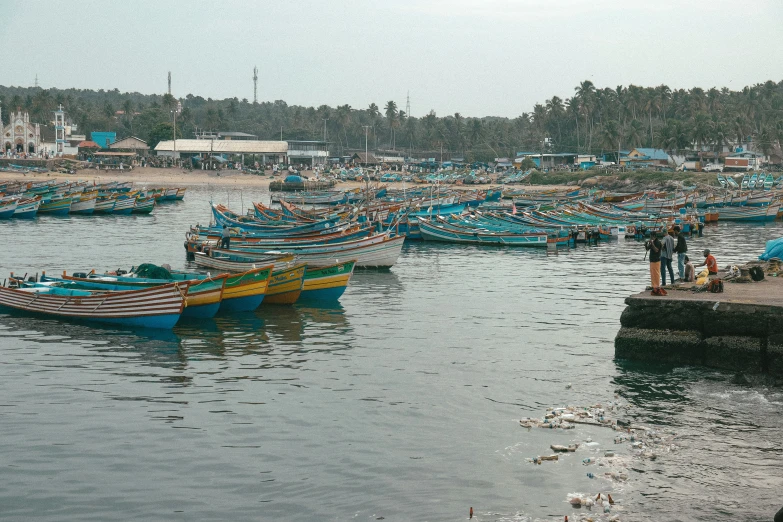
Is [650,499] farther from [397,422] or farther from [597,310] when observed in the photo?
[597,310]

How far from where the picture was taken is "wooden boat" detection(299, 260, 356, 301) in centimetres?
3412

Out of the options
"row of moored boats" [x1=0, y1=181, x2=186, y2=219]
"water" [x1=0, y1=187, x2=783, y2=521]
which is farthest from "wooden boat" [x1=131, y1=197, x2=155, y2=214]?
"water" [x1=0, y1=187, x2=783, y2=521]

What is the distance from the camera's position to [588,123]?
18538 centimetres

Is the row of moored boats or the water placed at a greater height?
the row of moored boats

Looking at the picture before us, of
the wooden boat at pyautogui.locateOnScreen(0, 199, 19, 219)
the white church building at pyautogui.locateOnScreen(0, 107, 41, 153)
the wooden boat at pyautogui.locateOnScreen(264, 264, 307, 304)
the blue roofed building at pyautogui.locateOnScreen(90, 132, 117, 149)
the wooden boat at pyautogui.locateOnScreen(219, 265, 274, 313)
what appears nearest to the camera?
the wooden boat at pyautogui.locateOnScreen(219, 265, 274, 313)

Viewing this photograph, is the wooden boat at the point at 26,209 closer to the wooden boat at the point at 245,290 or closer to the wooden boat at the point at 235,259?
the wooden boat at the point at 235,259

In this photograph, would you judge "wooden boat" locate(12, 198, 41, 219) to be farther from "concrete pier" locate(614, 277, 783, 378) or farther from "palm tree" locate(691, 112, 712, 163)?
"palm tree" locate(691, 112, 712, 163)

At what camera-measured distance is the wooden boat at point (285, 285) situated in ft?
106

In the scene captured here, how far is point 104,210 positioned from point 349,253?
48920 millimetres

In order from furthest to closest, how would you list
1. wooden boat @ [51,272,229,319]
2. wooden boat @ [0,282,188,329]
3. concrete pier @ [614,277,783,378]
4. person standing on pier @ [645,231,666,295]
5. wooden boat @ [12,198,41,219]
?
wooden boat @ [12,198,41,219]
wooden boat @ [51,272,229,319]
wooden boat @ [0,282,188,329]
person standing on pier @ [645,231,666,295]
concrete pier @ [614,277,783,378]

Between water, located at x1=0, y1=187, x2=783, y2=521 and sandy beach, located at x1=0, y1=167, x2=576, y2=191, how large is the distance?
107 meters

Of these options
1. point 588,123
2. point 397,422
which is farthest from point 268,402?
point 588,123

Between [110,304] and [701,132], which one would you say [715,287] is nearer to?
[110,304]

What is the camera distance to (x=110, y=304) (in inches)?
1103
